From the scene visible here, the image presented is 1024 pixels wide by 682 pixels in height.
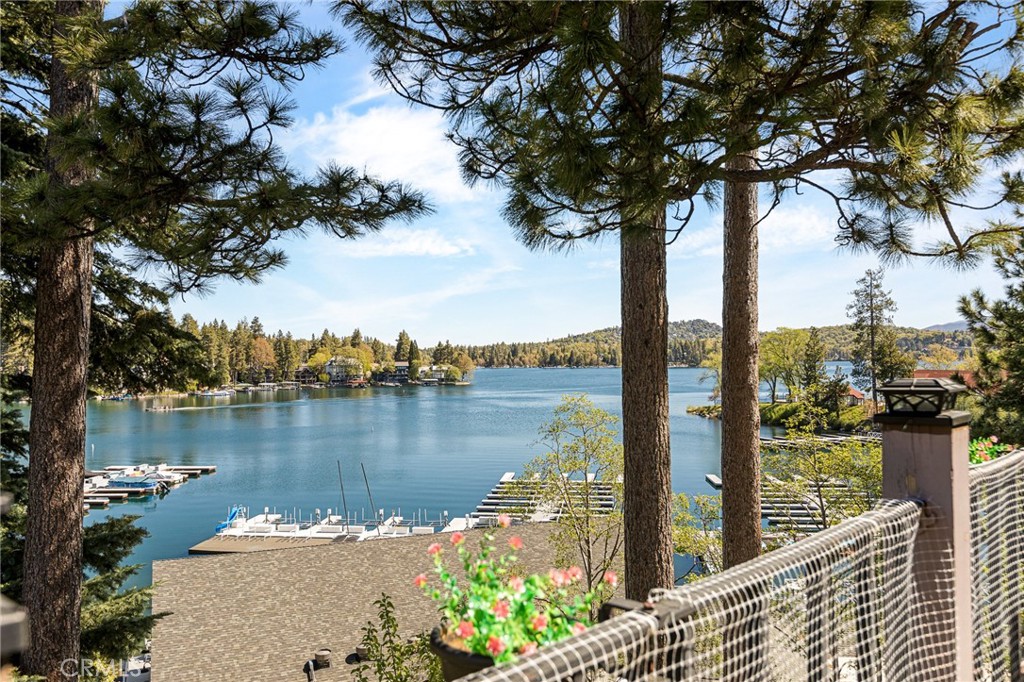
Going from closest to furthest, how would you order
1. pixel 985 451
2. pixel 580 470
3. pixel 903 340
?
1. pixel 985 451
2. pixel 580 470
3. pixel 903 340

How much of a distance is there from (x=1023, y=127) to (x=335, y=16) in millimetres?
4124

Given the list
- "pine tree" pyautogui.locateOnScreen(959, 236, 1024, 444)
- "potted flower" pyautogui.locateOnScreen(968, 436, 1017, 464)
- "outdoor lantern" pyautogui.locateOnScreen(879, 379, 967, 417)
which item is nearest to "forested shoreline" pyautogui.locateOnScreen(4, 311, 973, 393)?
"pine tree" pyautogui.locateOnScreen(959, 236, 1024, 444)

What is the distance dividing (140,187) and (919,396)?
4.36 m

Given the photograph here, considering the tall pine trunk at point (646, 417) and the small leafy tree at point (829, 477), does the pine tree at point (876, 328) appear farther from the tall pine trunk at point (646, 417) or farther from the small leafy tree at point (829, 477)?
the tall pine trunk at point (646, 417)

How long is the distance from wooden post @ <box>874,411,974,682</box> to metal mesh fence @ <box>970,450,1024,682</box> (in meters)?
0.17

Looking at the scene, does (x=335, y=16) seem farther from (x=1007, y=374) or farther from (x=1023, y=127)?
(x=1007, y=374)

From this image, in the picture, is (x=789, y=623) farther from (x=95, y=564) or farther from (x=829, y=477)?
(x=829, y=477)

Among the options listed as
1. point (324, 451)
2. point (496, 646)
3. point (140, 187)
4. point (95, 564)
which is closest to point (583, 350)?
point (324, 451)

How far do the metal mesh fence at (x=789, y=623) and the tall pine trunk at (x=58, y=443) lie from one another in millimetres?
5097

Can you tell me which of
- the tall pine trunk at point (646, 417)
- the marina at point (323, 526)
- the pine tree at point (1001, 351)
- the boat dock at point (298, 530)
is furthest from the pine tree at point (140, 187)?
the boat dock at point (298, 530)

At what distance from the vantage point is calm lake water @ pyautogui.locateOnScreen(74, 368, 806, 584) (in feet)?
89.2

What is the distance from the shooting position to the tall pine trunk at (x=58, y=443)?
16.0ft

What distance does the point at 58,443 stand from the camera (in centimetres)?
495

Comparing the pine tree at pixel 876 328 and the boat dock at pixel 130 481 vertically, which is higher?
the pine tree at pixel 876 328
